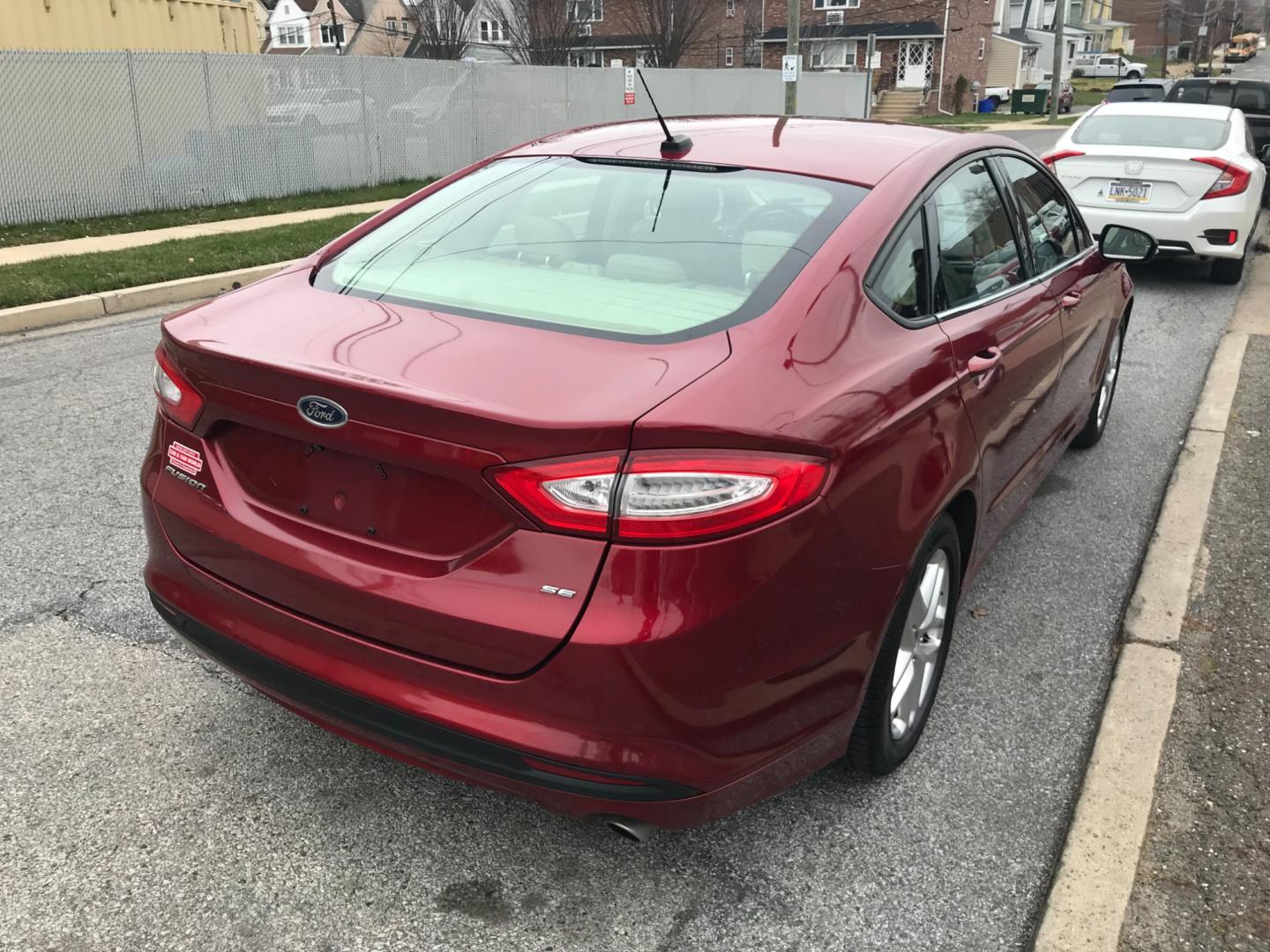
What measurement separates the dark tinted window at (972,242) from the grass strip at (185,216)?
35.5 ft

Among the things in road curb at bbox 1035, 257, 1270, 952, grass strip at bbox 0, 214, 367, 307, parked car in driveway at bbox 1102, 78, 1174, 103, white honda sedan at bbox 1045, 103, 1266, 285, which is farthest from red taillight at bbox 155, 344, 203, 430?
parked car in driveway at bbox 1102, 78, 1174, 103

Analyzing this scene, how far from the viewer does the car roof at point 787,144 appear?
306cm

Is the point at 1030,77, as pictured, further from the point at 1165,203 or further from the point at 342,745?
the point at 342,745

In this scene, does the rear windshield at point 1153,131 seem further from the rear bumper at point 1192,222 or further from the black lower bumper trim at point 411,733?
the black lower bumper trim at point 411,733

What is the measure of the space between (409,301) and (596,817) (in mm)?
1301

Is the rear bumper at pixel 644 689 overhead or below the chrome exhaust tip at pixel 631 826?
overhead

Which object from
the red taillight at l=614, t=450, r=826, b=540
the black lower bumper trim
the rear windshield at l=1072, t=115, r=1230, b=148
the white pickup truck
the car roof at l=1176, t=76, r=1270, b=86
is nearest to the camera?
the red taillight at l=614, t=450, r=826, b=540

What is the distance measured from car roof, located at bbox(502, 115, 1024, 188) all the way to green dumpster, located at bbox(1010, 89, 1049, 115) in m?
51.9

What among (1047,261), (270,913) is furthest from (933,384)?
(270,913)

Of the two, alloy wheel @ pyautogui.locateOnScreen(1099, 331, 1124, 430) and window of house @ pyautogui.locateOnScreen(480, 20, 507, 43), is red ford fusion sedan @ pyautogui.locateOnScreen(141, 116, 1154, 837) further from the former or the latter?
window of house @ pyautogui.locateOnScreen(480, 20, 507, 43)

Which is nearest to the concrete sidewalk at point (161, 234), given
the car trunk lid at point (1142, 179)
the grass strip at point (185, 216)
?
the grass strip at point (185, 216)

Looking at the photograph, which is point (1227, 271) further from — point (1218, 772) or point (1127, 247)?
point (1218, 772)

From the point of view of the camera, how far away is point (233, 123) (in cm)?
1484

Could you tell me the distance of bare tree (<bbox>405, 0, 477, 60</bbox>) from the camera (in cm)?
3598
